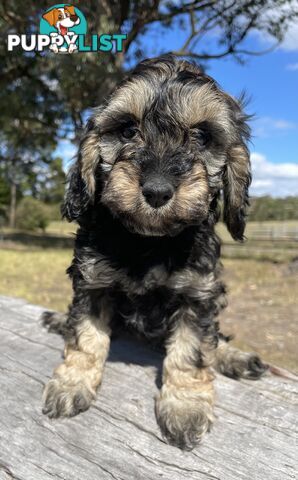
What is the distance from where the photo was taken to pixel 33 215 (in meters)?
45.9

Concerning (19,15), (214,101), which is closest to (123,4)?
(19,15)

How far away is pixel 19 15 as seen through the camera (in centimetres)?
1215

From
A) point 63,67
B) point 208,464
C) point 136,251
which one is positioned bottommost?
point 208,464

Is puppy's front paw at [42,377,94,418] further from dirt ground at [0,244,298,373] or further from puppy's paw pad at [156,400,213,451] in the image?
dirt ground at [0,244,298,373]

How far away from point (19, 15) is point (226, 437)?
12613 millimetres

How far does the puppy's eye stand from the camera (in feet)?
8.79

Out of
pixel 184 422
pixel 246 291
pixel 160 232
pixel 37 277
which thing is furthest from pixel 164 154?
pixel 37 277

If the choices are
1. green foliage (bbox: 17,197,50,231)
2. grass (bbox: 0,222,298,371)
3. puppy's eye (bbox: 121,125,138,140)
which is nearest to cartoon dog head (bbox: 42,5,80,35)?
grass (bbox: 0,222,298,371)

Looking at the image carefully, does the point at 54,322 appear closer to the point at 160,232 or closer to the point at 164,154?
the point at 160,232

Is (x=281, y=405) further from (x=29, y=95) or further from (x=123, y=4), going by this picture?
(x=29, y=95)

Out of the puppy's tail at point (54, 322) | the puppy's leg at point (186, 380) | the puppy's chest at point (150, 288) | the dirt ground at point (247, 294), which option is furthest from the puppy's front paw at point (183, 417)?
the dirt ground at point (247, 294)

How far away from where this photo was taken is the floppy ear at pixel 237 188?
9.24 feet

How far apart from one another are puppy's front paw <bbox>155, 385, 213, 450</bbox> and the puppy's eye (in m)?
1.55

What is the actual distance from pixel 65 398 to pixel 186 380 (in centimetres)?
74
